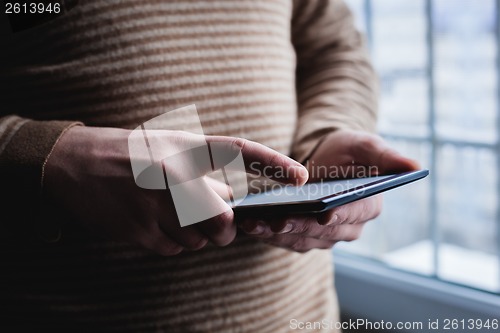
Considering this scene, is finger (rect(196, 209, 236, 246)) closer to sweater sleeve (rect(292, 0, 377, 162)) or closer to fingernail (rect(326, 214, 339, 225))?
fingernail (rect(326, 214, 339, 225))

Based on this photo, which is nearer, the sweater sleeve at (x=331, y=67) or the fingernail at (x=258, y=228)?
the fingernail at (x=258, y=228)

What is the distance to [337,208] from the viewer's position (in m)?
0.41

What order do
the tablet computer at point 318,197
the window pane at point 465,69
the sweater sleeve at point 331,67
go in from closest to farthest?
the tablet computer at point 318,197
the sweater sleeve at point 331,67
the window pane at point 465,69

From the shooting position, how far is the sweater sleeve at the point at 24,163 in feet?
1.41

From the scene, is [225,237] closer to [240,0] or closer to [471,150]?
[240,0]

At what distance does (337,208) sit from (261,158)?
0.09 metres

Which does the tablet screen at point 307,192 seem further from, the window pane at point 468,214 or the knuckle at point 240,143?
the window pane at point 468,214

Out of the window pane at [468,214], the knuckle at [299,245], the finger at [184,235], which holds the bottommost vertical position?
the window pane at [468,214]

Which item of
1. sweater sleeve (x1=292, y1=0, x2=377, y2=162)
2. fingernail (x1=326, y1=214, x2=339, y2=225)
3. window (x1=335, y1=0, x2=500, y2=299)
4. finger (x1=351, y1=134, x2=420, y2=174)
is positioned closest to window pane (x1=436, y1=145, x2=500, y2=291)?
window (x1=335, y1=0, x2=500, y2=299)

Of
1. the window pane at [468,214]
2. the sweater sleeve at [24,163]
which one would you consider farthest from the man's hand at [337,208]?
the window pane at [468,214]

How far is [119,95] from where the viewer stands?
51 cm

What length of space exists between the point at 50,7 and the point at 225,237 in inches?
11.1

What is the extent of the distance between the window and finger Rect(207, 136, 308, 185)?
27.7 inches

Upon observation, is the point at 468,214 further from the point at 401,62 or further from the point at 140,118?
the point at 140,118
